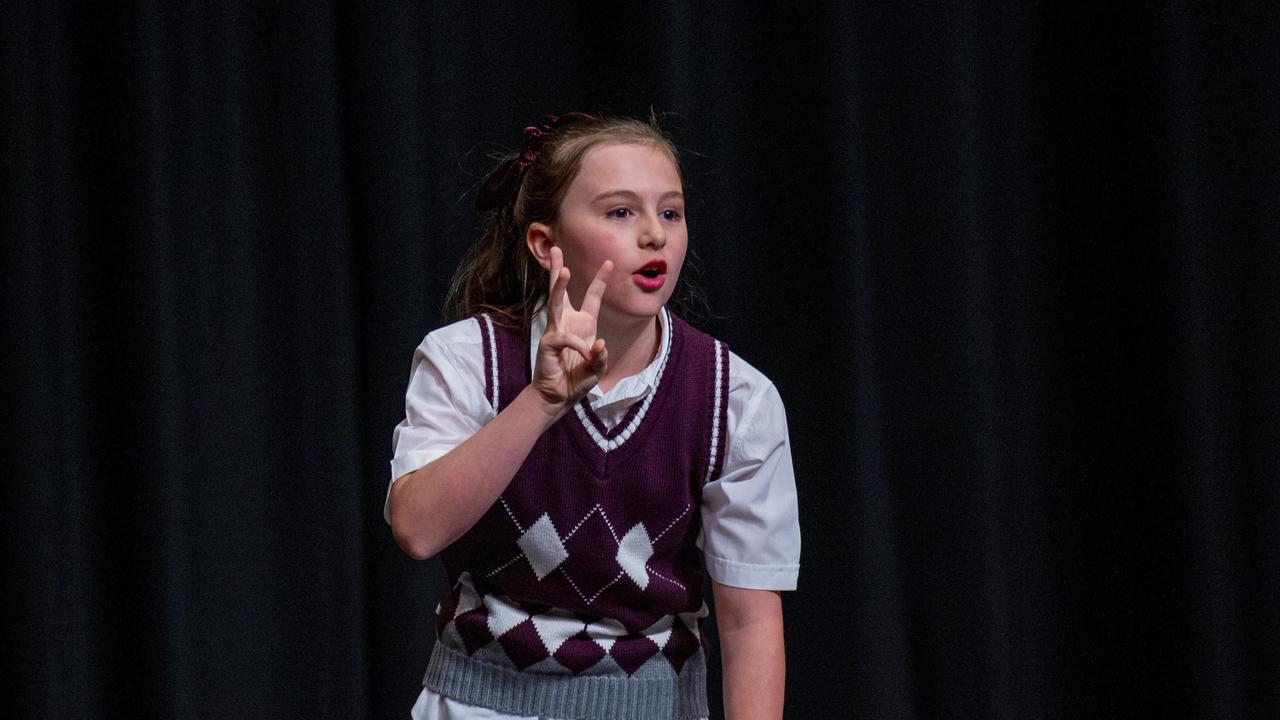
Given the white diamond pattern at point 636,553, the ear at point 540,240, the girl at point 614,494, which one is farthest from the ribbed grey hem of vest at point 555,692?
the ear at point 540,240

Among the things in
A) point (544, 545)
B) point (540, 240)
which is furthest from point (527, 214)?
point (544, 545)

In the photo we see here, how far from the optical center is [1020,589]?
221cm

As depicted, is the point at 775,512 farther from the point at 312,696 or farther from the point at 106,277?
the point at 106,277

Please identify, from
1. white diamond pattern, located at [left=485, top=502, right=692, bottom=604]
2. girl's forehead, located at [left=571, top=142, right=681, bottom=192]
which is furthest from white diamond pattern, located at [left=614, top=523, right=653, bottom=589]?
girl's forehead, located at [left=571, top=142, right=681, bottom=192]

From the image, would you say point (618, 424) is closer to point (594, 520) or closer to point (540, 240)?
point (594, 520)

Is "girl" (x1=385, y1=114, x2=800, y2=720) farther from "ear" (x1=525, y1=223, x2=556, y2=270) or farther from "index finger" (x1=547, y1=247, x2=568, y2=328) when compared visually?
"index finger" (x1=547, y1=247, x2=568, y2=328)

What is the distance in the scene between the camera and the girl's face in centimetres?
138

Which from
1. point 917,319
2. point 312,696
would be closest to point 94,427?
point 312,696

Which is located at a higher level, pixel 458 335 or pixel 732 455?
pixel 458 335

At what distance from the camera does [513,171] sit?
1531 mm

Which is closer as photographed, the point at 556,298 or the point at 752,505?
the point at 556,298

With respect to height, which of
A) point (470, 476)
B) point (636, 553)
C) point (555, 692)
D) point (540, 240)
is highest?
point (540, 240)

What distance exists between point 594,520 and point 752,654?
0.74ft

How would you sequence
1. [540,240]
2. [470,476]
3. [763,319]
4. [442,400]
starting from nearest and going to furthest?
1. [470,476]
2. [442,400]
3. [540,240]
4. [763,319]
